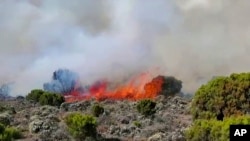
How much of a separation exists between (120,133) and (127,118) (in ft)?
39.8

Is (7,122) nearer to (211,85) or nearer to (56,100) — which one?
(211,85)

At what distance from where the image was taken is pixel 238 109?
58.5m

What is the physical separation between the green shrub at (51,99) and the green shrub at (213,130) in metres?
47.7


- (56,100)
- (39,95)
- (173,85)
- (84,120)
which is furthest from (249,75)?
(173,85)

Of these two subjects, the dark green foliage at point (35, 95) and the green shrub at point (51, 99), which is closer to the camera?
the green shrub at point (51, 99)

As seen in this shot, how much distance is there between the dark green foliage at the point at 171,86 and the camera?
13959cm

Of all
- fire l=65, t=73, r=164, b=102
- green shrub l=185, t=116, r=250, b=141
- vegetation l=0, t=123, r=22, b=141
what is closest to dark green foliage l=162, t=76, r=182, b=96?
fire l=65, t=73, r=164, b=102

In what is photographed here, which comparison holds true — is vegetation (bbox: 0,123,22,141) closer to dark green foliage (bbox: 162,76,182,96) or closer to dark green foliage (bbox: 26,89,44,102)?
dark green foliage (bbox: 26,89,44,102)

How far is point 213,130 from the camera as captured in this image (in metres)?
39.9

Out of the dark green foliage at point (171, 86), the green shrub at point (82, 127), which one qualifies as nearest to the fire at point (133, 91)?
the dark green foliage at point (171, 86)

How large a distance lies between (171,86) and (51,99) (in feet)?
182

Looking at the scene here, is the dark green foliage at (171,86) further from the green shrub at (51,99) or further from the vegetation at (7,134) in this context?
the vegetation at (7,134)

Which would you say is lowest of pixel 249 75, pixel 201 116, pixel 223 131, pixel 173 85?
pixel 223 131

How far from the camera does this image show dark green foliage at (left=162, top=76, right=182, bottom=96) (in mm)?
139587
